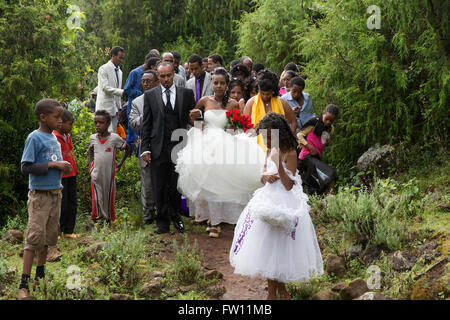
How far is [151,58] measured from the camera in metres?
10.2

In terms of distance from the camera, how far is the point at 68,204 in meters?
7.86

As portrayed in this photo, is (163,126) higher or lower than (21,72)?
lower

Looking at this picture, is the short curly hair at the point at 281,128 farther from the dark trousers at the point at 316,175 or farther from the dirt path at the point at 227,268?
the dark trousers at the point at 316,175

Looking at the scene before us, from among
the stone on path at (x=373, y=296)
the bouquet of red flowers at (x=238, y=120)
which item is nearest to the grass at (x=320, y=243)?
the stone on path at (x=373, y=296)

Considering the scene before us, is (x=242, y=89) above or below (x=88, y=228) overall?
above

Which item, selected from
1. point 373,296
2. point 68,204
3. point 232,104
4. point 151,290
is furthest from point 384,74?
point 151,290

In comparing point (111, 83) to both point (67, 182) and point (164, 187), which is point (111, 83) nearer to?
point (67, 182)

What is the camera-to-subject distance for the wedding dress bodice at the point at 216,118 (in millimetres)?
7930

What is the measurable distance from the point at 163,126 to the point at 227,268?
2343mm

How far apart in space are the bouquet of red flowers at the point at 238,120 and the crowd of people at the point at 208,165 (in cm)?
4

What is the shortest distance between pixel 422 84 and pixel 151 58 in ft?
15.9

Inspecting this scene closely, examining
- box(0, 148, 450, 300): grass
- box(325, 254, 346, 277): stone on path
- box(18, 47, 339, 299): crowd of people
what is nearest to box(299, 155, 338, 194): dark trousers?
box(18, 47, 339, 299): crowd of people

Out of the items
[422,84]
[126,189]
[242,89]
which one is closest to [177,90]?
[242,89]
